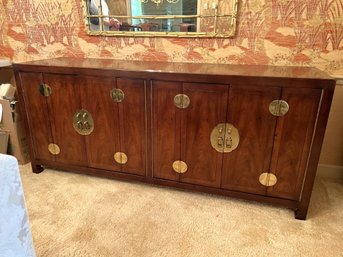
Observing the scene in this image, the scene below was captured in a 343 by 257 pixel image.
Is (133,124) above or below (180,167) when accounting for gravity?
above

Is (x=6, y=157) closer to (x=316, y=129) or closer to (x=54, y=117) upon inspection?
(x=54, y=117)

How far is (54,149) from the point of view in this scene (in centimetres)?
192

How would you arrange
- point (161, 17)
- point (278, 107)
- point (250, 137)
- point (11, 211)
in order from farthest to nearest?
point (161, 17) → point (250, 137) → point (278, 107) → point (11, 211)

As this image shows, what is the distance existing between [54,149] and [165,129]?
2.92 feet

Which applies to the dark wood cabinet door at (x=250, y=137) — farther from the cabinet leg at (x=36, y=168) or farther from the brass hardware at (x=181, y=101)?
the cabinet leg at (x=36, y=168)

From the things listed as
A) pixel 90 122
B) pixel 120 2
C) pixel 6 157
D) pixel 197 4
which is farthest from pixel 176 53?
pixel 6 157

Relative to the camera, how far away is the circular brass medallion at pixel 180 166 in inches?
65.9

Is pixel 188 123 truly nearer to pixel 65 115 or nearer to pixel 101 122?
pixel 101 122

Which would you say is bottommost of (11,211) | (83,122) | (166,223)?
(166,223)

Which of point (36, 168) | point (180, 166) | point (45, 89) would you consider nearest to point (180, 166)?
point (180, 166)

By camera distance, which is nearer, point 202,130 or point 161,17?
point 202,130

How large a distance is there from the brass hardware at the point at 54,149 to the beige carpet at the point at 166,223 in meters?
0.21

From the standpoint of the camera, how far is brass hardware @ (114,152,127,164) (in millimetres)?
1775

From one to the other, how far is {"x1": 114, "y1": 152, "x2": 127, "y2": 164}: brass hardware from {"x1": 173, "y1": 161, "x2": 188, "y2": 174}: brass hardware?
354mm
